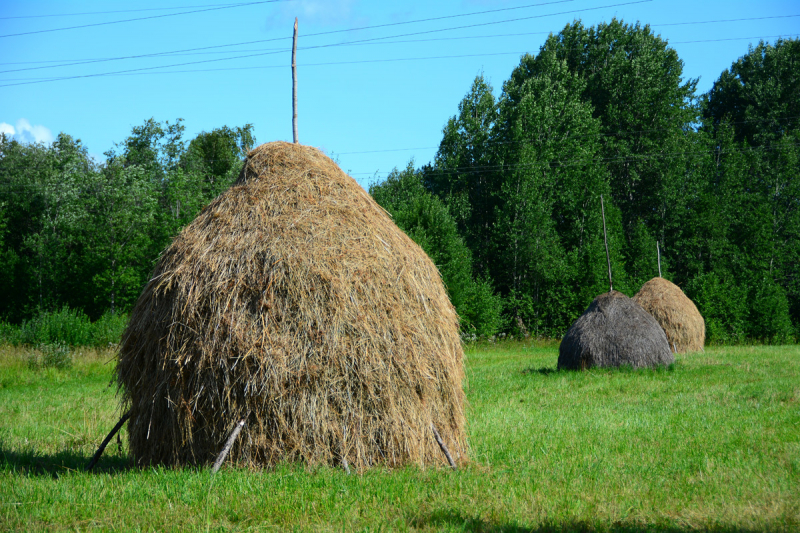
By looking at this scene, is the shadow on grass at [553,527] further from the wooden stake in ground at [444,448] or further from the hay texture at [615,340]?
the hay texture at [615,340]

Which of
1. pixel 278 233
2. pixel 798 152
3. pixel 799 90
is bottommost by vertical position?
pixel 278 233

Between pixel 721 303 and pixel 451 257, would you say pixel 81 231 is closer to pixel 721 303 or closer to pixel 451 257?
pixel 451 257

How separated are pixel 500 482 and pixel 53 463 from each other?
5.73m

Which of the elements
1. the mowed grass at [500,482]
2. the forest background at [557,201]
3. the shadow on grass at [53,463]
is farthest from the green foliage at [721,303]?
the shadow on grass at [53,463]

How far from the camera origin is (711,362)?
21.4 m

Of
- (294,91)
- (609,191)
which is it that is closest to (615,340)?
(294,91)

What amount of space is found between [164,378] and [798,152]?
50.7m

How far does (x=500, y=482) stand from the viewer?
21.6 ft

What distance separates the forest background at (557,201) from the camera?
37.0m

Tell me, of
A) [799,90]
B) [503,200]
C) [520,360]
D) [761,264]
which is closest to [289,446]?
[520,360]

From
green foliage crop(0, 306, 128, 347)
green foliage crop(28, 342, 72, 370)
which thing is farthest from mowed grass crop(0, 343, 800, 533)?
green foliage crop(0, 306, 128, 347)

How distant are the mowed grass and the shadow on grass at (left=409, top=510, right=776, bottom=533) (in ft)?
0.06

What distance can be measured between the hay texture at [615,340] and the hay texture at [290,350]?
1146 centimetres

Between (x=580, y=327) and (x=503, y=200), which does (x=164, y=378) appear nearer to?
(x=580, y=327)
